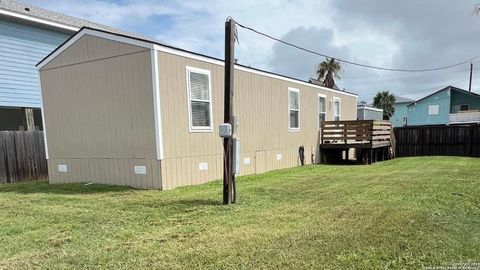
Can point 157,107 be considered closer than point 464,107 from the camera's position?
Yes

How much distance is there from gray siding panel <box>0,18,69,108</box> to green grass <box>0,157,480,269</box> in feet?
18.4

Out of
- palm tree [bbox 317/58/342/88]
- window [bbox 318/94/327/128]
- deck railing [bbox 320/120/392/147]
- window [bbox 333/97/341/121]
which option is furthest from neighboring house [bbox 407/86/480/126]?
window [bbox 318/94/327/128]

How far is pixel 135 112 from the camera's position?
25.1 feet

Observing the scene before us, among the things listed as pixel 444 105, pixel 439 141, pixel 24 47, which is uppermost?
pixel 24 47

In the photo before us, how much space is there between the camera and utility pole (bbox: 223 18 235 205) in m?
A: 5.70

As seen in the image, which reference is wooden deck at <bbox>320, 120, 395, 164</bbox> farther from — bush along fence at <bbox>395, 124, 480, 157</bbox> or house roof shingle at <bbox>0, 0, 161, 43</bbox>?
house roof shingle at <bbox>0, 0, 161, 43</bbox>

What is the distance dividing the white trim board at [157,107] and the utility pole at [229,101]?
2080 millimetres

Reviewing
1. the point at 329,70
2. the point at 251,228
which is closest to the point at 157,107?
the point at 251,228

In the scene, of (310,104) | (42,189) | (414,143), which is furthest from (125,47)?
(414,143)

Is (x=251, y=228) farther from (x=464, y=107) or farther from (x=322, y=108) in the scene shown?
(x=464, y=107)

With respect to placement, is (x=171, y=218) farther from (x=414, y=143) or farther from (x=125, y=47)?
(x=414, y=143)

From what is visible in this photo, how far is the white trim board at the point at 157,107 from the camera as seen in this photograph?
286 inches

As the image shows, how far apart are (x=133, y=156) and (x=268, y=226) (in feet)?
14.2

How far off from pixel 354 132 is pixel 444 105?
22.9 meters
